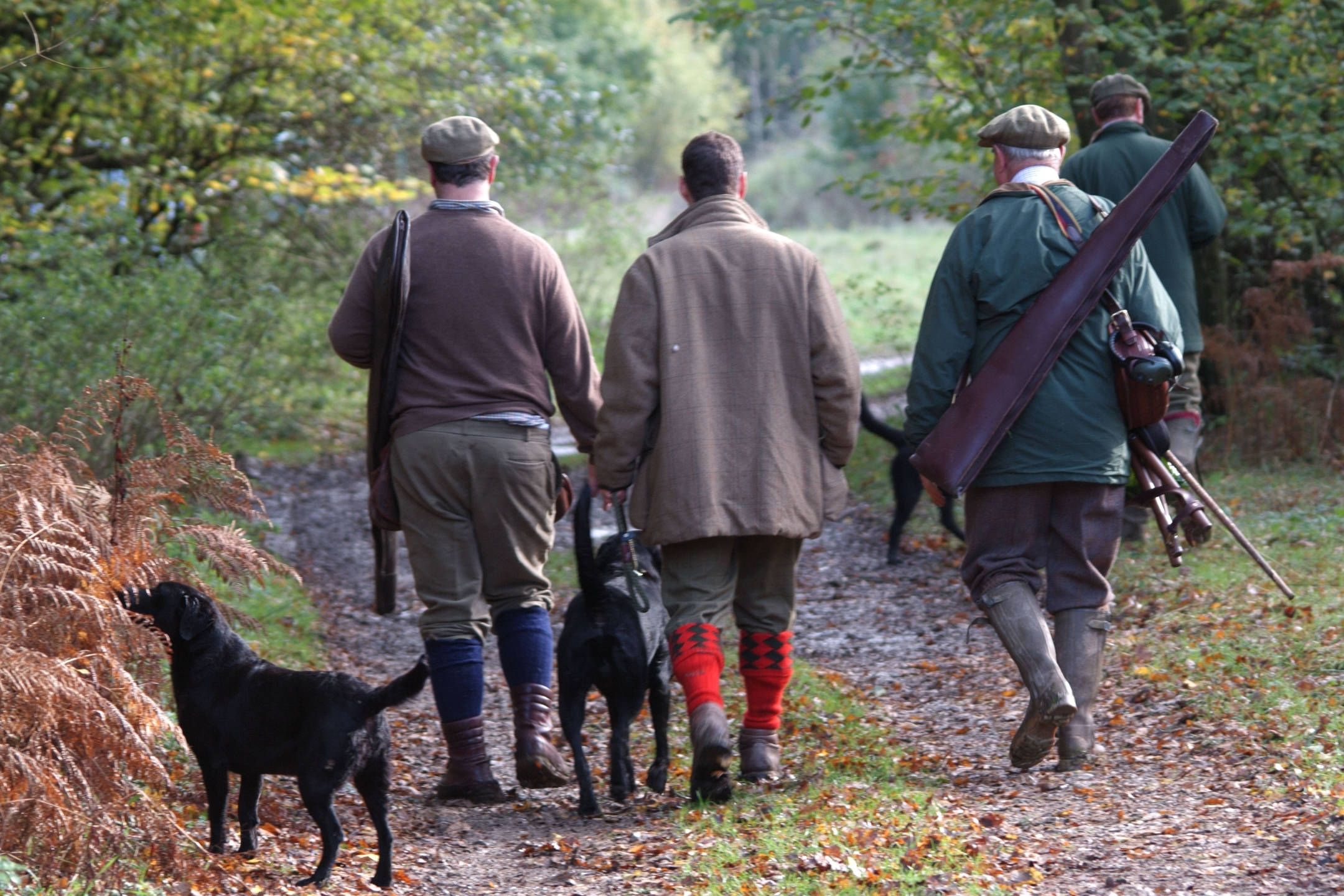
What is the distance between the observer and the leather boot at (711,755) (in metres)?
4.44

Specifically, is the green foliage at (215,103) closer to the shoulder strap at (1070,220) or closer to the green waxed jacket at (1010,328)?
the green waxed jacket at (1010,328)

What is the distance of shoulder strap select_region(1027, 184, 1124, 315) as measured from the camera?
459cm

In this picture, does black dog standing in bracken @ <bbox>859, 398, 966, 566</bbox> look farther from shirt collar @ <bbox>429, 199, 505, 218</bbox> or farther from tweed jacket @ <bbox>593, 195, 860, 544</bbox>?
shirt collar @ <bbox>429, 199, 505, 218</bbox>

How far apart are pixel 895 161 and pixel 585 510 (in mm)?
31095

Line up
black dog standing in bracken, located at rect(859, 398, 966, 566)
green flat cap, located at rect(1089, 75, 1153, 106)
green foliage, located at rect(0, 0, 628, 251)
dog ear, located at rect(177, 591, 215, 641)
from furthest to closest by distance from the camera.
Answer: green foliage, located at rect(0, 0, 628, 251)
black dog standing in bracken, located at rect(859, 398, 966, 566)
green flat cap, located at rect(1089, 75, 1153, 106)
dog ear, located at rect(177, 591, 215, 641)

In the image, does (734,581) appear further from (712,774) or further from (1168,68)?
(1168,68)

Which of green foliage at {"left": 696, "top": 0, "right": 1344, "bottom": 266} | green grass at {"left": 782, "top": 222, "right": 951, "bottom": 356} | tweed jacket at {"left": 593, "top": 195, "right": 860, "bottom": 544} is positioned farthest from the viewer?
green grass at {"left": 782, "top": 222, "right": 951, "bottom": 356}

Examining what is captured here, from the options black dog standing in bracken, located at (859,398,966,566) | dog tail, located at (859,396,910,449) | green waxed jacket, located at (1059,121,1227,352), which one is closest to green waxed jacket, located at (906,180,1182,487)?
green waxed jacket, located at (1059,121,1227,352)

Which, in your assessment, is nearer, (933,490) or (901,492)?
(933,490)

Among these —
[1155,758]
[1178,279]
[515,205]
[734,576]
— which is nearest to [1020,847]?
[1155,758]

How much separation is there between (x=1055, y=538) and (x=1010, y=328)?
29.4 inches

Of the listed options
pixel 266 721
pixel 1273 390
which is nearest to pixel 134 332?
pixel 266 721

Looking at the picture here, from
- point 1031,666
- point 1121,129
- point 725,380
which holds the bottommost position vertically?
point 1031,666

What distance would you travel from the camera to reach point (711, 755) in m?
4.43
